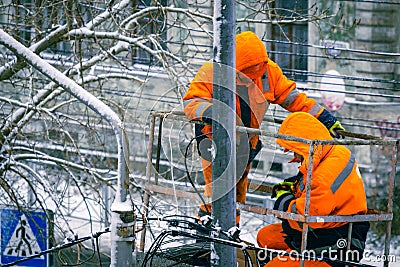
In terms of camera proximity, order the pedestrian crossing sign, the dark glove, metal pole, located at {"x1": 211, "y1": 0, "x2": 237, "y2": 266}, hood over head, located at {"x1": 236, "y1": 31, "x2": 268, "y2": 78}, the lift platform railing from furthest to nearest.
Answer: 1. the pedestrian crossing sign
2. the dark glove
3. hood over head, located at {"x1": 236, "y1": 31, "x2": 268, "y2": 78}
4. the lift platform railing
5. metal pole, located at {"x1": 211, "y1": 0, "x2": 237, "y2": 266}

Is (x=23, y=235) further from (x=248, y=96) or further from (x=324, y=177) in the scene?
(x=324, y=177)

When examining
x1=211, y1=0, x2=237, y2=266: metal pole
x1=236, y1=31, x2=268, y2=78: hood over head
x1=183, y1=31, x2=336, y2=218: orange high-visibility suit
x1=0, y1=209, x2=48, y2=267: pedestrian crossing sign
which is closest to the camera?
x1=211, y1=0, x2=237, y2=266: metal pole

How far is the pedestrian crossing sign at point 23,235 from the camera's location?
11.9m

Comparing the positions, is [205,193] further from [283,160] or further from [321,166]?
[283,160]

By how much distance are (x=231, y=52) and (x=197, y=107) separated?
1.27m

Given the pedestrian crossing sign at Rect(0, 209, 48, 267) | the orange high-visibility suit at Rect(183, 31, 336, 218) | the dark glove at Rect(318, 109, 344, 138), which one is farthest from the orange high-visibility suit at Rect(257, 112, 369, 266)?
the pedestrian crossing sign at Rect(0, 209, 48, 267)

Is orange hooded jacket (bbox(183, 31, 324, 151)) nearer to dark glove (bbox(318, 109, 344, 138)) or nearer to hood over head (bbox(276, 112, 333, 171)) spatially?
dark glove (bbox(318, 109, 344, 138))

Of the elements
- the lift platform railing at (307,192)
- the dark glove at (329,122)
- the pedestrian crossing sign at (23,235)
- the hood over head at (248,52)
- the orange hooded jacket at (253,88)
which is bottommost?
the pedestrian crossing sign at (23,235)

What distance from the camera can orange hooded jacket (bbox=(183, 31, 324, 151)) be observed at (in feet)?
22.1

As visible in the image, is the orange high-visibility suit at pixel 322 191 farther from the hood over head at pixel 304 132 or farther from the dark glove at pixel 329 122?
the dark glove at pixel 329 122

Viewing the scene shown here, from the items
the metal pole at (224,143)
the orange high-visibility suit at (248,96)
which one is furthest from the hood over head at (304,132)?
the metal pole at (224,143)

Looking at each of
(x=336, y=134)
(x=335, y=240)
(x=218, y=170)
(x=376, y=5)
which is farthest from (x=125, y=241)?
(x=376, y=5)

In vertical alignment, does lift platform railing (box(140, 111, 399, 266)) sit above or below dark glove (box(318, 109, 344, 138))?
below

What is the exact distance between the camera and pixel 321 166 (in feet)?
21.4
